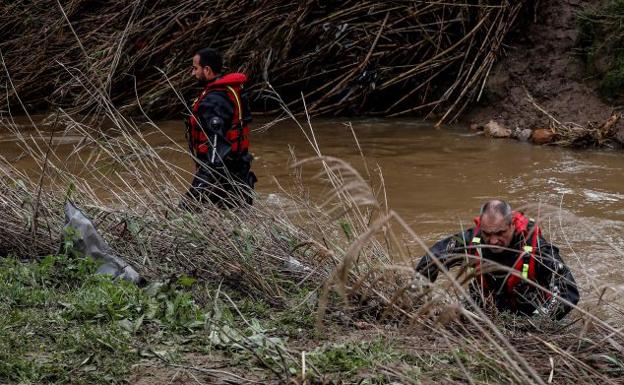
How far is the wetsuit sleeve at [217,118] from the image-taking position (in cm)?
650

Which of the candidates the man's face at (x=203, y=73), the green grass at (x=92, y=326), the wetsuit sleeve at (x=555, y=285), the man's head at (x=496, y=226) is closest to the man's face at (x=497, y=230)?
the man's head at (x=496, y=226)

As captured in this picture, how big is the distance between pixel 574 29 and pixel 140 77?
20.2 ft

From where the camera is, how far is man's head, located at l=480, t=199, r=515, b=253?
16.5ft

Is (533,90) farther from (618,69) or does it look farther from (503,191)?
(503,191)

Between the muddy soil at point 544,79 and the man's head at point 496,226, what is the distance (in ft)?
23.1

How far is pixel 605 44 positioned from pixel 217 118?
737 cm

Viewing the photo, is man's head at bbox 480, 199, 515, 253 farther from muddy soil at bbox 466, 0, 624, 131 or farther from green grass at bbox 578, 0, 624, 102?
green grass at bbox 578, 0, 624, 102

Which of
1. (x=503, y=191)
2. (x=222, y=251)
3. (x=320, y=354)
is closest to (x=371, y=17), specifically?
(x=503, y=191)

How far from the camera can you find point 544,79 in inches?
501

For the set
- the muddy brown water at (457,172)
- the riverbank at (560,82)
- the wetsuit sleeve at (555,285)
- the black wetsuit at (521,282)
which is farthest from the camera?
the riverbank at (560,82)

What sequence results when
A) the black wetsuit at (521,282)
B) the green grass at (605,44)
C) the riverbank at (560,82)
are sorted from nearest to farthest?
1. the black wetsuit at (521,282)
2. the riverbank at (560,82)
3. the green grass at (605,44)

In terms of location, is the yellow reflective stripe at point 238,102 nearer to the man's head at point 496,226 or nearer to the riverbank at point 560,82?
the man's head at point 496,226

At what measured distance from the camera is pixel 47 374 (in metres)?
3.35

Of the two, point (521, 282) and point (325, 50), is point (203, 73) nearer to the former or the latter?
point (521, 282)
